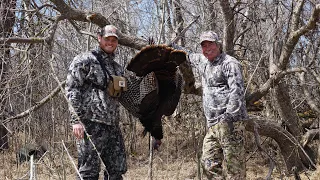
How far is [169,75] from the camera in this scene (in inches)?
177

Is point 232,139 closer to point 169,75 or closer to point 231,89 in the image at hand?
point 231,89

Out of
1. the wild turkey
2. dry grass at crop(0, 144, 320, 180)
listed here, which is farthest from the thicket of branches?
the wild turkey

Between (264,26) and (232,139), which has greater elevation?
(264,26)

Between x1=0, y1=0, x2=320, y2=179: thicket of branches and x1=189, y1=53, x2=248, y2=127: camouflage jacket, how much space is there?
1.18ft

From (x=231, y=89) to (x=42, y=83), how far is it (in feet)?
11.0

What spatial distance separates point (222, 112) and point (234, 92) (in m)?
0.29

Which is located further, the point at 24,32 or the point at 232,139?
the point at 24,32

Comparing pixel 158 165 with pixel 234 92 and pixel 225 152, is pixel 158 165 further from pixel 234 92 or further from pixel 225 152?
pixel 234 92

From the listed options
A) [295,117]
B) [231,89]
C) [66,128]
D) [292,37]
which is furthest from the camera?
[66,128]

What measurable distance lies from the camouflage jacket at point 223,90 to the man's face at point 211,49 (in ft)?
0.15

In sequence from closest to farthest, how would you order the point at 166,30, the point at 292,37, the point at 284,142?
the point at 292,37 → the point at 284,142 → the point at 166,30

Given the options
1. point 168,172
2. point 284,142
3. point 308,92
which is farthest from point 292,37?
point 168,172

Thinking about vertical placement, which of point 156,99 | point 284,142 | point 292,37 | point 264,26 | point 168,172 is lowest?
point 168,172

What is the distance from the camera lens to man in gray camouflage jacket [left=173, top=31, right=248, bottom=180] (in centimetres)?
437
